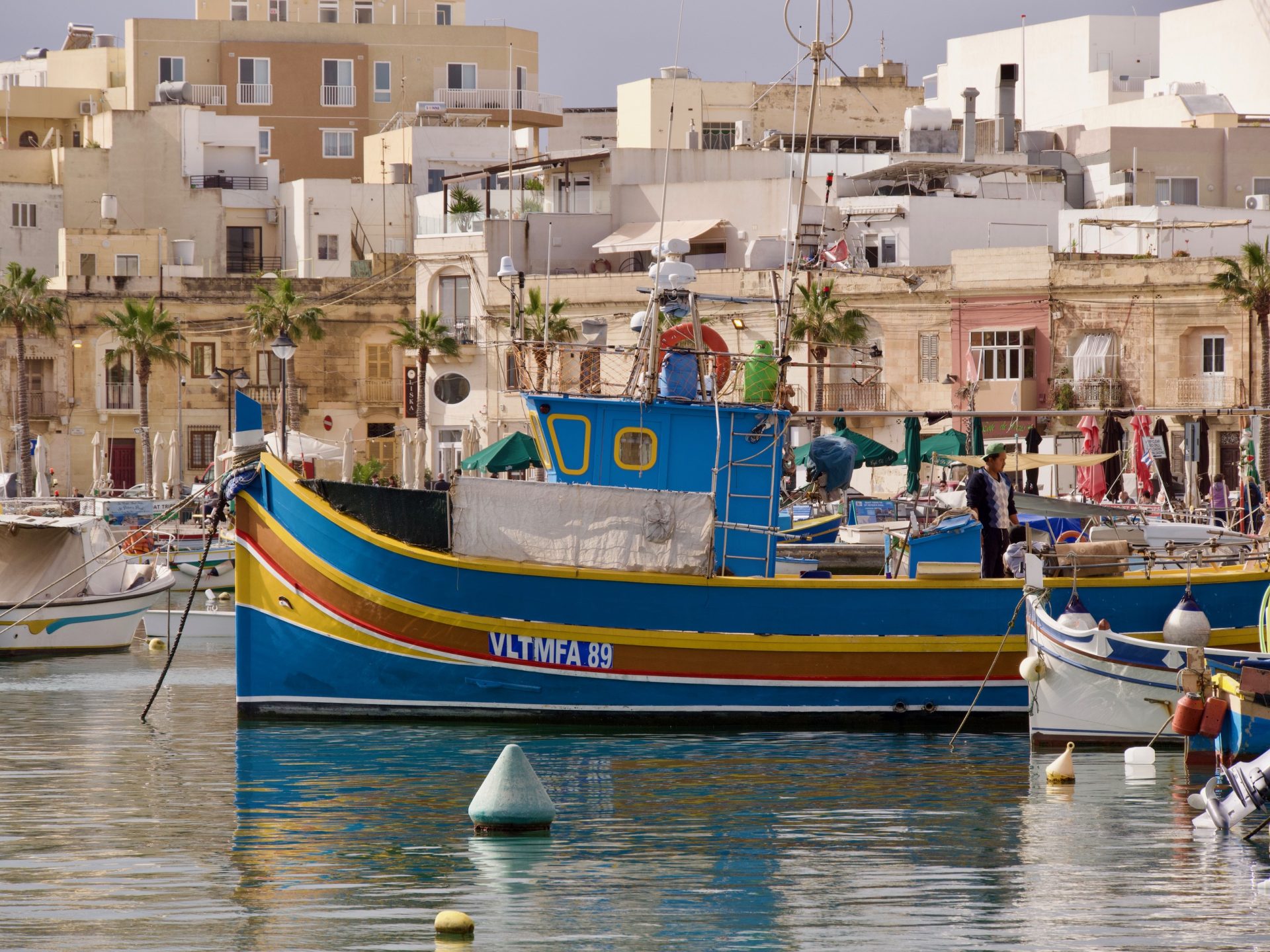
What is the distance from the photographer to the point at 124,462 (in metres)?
61.0

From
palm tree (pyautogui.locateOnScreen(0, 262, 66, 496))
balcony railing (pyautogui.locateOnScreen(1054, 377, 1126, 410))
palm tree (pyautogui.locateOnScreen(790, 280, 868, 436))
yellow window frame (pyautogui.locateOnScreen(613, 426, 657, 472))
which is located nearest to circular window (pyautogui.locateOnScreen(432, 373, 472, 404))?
palm tree (pyautogui.locateOnScreen(0, 262, 66, 496))

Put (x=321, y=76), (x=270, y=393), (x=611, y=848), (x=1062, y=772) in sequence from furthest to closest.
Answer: (x=321, y=76) < (x=270, y=393) < (x=1062, y=772) < (x=611, y=848)

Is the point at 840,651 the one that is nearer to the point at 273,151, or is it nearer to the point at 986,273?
the point at 986,273

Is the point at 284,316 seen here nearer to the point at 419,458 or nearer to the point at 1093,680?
the point at 419,458

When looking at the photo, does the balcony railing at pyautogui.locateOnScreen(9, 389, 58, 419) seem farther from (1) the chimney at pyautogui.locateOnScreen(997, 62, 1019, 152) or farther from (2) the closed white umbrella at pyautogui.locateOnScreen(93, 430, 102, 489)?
(1) the chimney at pyautogui.locateOnScreen(997, 62, 1019, 152)

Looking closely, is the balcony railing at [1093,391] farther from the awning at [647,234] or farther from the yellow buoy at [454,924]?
the yellow buoy at [454,924]

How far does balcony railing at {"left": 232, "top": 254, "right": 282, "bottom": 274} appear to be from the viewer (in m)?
67.6

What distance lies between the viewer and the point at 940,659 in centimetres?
1827

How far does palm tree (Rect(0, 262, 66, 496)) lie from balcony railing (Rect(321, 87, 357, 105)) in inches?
729

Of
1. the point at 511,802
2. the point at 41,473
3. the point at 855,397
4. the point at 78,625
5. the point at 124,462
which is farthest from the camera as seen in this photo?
the point at 124,462

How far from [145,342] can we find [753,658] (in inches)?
1611

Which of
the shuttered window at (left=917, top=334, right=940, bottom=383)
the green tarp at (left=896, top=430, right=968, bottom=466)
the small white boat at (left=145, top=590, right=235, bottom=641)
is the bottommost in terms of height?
the small white boat at (left=145, top=590, right=235, bottom=641)

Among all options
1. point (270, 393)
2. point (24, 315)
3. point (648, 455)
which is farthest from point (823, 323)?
point (648, 455)

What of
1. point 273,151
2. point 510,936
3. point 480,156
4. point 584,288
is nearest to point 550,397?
point 510,936
